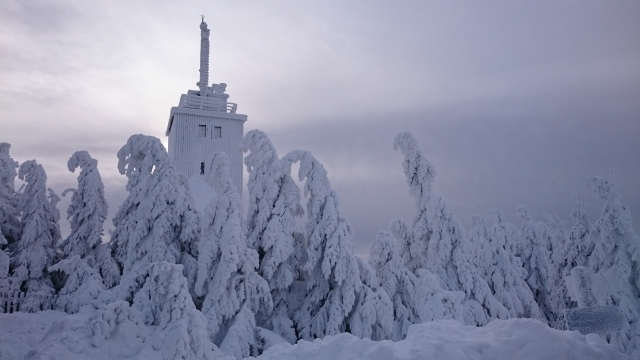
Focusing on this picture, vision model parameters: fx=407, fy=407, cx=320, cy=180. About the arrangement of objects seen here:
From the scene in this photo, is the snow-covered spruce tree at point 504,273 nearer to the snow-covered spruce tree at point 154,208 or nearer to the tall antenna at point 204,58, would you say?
the snow-covered spruce tree at point 154,208

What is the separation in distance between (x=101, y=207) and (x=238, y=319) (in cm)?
1454

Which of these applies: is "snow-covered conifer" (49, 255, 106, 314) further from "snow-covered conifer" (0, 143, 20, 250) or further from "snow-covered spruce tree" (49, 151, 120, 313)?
"snow-covered conifer" (0, 143, 20, 250)

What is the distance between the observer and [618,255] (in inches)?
767

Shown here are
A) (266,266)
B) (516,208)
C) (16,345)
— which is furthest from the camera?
(516,208)

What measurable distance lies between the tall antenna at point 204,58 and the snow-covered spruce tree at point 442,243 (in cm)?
2412

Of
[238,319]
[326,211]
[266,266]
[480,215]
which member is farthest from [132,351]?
[480,215]

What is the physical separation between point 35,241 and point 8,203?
153 inches

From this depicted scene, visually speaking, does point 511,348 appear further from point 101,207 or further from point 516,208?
point 516,208

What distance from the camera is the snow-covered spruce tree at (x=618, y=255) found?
1872 centimetres

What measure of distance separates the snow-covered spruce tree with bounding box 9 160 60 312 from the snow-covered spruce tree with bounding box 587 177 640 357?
29.8 meters

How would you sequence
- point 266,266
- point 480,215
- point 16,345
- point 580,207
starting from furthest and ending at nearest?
point 480,215, point 580,207, point 266,266, point 16,345

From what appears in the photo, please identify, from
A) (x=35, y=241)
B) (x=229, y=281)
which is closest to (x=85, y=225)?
(x=35, y=241)

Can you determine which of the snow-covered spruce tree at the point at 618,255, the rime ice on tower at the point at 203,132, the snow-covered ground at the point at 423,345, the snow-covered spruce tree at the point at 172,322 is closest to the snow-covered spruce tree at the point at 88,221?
the rime ice on tower at the point at 203,132

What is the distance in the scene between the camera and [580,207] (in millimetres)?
26547
